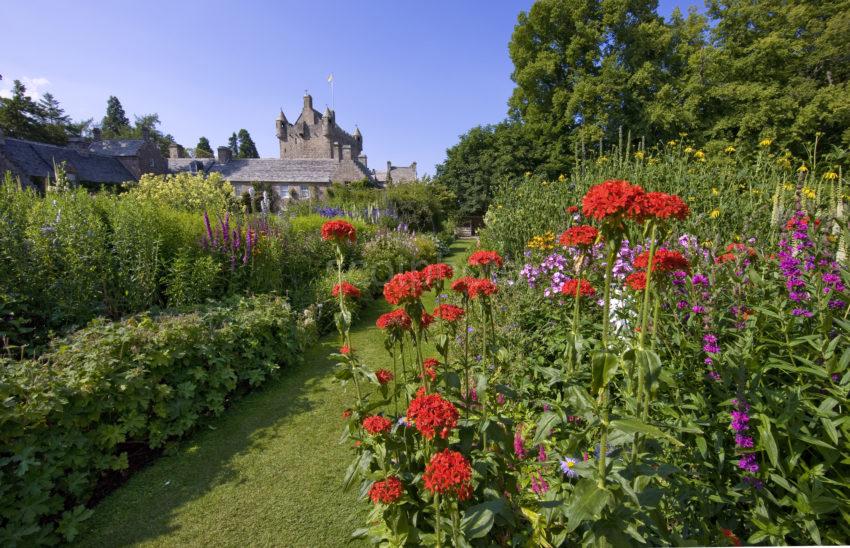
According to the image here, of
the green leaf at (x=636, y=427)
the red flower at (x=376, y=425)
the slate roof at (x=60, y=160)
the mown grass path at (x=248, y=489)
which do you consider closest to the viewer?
the green leaf at (x=636, y=427)

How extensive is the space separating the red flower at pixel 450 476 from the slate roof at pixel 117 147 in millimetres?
39860

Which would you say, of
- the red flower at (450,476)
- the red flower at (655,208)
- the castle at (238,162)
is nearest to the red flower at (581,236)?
the red flower at (655,208)

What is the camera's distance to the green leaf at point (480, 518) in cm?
127

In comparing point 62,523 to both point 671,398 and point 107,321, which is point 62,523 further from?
point 671,398

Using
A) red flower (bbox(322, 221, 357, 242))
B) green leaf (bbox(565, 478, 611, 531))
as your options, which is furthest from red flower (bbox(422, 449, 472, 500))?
red flower (bbox(322, 221, 357, 242))

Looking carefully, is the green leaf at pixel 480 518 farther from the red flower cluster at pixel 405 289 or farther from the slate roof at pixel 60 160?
the slate roof at pixel 60 160

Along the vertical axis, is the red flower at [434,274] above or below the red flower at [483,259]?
below

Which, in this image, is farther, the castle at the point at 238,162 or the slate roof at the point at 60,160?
the castle at the point at 238,162

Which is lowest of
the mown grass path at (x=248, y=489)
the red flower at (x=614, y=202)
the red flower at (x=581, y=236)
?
the mown grass path at (x=248, y=489)

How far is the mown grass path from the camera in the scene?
2.34 metres

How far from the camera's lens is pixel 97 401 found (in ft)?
8.70

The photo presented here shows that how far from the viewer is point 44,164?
80.1 feet

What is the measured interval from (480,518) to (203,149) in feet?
258

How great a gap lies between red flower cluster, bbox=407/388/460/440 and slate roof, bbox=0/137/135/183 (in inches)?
1102
